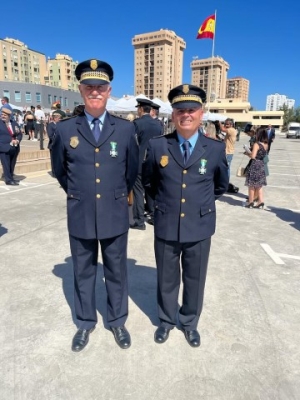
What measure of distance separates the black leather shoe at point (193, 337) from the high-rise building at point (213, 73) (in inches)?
4358

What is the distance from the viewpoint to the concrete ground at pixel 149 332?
2.01 meters

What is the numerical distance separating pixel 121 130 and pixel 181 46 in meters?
144

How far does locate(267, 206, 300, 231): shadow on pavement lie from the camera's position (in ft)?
18.6

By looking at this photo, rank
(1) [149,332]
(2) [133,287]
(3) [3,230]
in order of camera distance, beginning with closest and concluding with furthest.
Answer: (1) [149,332] < (2) [133,287] < (3) [3,230]

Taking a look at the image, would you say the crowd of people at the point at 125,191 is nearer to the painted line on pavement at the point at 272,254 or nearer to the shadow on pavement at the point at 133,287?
the shadow on pavement at the point at 133,287

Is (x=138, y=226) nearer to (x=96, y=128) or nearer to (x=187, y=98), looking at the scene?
(x=96, y=128)

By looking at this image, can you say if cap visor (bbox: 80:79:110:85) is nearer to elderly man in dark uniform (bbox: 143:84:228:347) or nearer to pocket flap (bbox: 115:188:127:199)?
elderly man in dark uniform (bbox: 143:84:228:347)

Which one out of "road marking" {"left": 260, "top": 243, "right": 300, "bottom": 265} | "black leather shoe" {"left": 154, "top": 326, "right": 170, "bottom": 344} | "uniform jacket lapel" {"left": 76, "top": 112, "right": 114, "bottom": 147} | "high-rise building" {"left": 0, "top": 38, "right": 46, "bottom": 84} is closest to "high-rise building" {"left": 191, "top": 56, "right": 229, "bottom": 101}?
"high-rise building" {"left": 0, "top": 38, "right": 46, "bottom": 84}

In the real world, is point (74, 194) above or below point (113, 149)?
below

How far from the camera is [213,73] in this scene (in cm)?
11956

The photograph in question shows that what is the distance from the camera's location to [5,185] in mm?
8008

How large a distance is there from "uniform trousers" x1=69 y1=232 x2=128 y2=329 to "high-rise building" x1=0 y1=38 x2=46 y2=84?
95702 mm

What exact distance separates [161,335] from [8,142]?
21.2ft

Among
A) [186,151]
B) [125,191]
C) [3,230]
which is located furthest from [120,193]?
[3,230]
